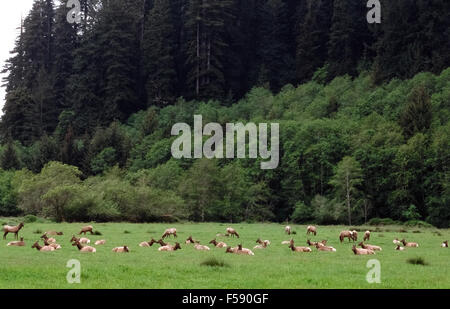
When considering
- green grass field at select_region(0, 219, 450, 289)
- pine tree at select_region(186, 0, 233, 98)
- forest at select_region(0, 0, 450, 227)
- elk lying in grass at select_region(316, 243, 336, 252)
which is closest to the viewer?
green grass field at select_region(0, 219, 450, 289)

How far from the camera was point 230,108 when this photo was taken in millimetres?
110688

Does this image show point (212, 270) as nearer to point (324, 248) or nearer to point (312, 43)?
point (324, 248)

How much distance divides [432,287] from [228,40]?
117 meters

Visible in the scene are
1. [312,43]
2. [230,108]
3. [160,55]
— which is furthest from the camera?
[160,55]

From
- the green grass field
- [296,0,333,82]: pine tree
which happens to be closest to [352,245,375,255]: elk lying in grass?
the green grass field

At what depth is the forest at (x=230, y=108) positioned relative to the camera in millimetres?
75562

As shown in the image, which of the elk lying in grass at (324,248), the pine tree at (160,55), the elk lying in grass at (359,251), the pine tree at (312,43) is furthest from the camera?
the pine tree at (160,55)

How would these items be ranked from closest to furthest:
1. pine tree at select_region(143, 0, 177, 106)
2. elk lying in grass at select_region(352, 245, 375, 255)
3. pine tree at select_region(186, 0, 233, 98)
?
elk lying in grass at select_region(352, 245, 375, 255) < pine tree at select_region(186, 0, 233, 98) < pine tree at select_region(143, 0, 177, 106)

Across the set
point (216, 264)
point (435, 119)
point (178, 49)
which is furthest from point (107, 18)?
point (216, 264)

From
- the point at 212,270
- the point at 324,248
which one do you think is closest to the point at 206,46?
the point at 324,248

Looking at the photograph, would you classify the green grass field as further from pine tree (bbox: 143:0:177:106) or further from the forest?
pine tree (bbox: 143:0:177:106)

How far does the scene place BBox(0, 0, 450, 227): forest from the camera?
7556 cm

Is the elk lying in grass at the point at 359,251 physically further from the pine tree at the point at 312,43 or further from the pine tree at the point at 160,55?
the pine tree at the point at 160,55

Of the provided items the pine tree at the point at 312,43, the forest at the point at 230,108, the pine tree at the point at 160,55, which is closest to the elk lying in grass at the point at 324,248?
the forest at the point at 230,108
